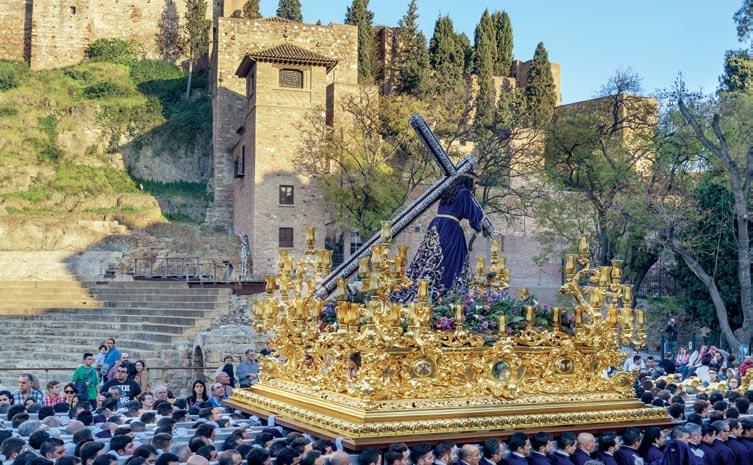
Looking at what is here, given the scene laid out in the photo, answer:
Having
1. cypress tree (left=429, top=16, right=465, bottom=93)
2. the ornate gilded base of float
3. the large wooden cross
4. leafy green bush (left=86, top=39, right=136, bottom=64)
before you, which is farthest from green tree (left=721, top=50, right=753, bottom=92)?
the ornate gilded base of float

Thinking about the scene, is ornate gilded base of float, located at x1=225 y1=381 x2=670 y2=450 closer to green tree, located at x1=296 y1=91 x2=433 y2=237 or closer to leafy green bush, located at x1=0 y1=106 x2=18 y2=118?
green tree, located at x1=296 y1=91 x2=433 y2=237

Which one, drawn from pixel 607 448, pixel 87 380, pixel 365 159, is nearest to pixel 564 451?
pixel 607 448

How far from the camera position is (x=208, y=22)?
182ft

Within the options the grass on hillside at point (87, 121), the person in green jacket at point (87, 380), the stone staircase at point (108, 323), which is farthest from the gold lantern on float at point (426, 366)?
the grass on hillside at point (87, 121)

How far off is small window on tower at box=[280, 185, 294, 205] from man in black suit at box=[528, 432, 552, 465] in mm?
30558

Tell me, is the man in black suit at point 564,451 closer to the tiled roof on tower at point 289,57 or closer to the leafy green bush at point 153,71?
the tiled roof on tower at point 289,57

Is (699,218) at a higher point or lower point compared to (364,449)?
higher

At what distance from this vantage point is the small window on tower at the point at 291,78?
39188mm

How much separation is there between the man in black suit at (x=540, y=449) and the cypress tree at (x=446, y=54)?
39.3 metres

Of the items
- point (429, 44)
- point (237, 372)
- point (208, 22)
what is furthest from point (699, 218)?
point (208, 22)

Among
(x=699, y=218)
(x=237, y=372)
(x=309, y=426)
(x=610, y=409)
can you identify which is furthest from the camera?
(x=699, y=218)

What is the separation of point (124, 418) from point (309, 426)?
9.37 feet

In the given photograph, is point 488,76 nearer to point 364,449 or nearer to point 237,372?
point 237,372

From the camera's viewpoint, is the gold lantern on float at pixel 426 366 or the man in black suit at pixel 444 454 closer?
the man in black suit at pixel 444 454
